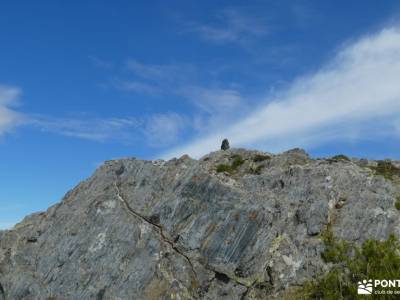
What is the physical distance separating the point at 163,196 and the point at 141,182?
8.98 ft

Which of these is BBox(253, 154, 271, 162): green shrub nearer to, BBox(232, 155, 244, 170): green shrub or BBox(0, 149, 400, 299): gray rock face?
BBox(232, 155, 244, 170): green shrub

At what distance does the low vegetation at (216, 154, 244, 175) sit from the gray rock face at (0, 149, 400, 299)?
9.03 ft

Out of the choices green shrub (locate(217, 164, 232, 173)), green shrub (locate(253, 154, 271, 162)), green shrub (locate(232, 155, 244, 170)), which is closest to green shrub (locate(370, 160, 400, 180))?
green shrub (locate(253, 154, 271, 162))

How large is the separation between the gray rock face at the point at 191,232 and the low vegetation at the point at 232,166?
2.75 m

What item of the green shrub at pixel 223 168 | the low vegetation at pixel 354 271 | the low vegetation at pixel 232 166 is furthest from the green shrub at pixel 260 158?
the low vegetation at pixel 354 271

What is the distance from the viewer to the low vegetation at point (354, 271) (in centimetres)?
2178

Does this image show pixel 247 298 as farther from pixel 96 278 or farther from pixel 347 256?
pixel 96 278

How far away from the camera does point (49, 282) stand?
30.5 m

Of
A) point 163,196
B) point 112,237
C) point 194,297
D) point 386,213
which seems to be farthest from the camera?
point 163,196

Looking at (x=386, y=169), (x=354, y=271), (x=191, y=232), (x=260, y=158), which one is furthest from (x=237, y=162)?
(x=354, y=271)

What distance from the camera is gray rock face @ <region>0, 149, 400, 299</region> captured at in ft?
90.6

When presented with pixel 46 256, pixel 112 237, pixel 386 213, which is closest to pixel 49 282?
pixel 46 256

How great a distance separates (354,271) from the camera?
2275cm

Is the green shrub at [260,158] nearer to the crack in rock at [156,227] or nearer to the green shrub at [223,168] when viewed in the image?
the green shrub at [223,168]
